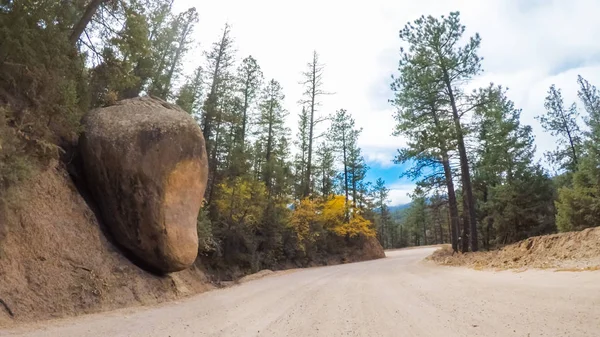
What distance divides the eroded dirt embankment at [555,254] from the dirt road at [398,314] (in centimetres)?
73

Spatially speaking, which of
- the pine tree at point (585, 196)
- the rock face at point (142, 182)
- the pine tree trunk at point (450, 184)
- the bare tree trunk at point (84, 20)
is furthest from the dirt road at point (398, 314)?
the pine tree at point (585, 196)

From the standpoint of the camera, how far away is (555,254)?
850cm

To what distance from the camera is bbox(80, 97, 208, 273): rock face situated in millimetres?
9203

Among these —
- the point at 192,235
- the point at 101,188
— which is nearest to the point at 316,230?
the point at 192,235

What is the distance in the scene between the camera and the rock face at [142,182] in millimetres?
9203

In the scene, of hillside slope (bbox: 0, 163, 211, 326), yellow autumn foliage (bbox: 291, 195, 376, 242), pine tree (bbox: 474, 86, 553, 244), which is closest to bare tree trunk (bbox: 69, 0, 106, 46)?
hillside slope (bbox: 0, 163, 211, 326)

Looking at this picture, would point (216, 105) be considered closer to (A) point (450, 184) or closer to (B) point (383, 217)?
(A) point (450, 184)

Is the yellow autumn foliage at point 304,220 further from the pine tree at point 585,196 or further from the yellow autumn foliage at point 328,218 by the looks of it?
the pine tree at point 585,196

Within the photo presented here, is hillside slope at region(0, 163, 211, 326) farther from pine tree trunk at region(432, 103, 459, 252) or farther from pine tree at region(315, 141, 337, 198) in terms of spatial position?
pine tree at region(315, 141, 337, 198)

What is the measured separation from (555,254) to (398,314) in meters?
6.04

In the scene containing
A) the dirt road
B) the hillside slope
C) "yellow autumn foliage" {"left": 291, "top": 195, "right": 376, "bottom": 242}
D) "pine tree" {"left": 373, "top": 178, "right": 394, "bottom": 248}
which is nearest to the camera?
→ the dirt road

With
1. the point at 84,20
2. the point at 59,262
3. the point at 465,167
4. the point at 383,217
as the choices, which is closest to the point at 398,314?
the point at 59,262

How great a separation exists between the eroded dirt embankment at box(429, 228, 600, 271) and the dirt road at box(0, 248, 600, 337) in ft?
2.40

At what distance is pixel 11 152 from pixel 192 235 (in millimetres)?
5189
